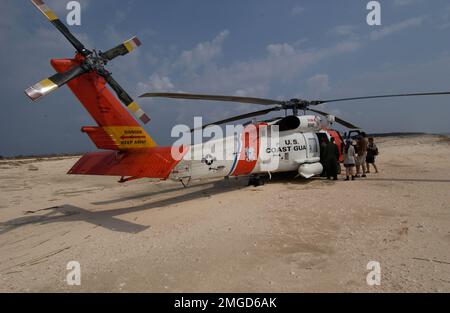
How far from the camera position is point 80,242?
20.7 feet

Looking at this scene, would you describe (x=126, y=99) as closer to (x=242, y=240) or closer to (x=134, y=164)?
(x=134, y=164)

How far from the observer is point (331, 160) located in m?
12.1

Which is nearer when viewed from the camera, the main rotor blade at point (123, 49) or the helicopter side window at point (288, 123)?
the main rotor blade at point (123, 49)

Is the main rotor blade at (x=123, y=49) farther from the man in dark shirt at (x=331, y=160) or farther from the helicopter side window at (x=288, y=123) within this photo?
the man in dark shirt at (x=331, y=160)

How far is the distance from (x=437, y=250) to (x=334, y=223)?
1.94 m

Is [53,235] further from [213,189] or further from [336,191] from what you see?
[336,191]

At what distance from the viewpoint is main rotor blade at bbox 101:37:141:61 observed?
25.3 feet

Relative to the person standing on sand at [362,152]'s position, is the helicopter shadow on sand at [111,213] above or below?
below

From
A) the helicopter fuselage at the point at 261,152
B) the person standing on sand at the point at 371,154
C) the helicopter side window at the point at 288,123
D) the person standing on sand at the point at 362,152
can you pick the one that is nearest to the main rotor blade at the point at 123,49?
the helicopter fuselage at the point at 261,152

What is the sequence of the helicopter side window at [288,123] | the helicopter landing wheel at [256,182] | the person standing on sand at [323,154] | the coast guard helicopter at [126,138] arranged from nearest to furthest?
1. the coast guard helicopter at [126,138]
2. the helicopter landing wheel at [256,182]
3. the helicopter side window at [288,123]
4. the person standing on sand at [323,154]

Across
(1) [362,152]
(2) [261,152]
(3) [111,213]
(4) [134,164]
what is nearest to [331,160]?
(1) [362,152]

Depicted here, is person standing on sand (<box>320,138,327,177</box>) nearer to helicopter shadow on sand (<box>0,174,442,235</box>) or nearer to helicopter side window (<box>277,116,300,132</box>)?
helicopter shadow on sand (<box>0,174,442,235</box>)

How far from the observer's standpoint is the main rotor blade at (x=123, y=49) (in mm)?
7706

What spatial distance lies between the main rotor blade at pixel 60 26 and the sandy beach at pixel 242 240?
4.50m
